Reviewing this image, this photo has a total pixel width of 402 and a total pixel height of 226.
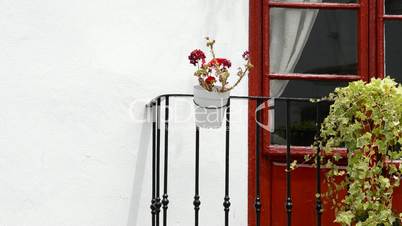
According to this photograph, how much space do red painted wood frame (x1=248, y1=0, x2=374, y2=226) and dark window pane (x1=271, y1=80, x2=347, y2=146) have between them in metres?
0.06

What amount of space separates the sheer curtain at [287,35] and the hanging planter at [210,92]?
785 millimetres

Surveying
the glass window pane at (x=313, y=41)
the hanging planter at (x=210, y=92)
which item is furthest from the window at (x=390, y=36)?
the hanging planter at (x=210, y=92)

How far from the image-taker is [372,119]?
4105 mm

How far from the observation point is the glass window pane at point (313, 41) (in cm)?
507

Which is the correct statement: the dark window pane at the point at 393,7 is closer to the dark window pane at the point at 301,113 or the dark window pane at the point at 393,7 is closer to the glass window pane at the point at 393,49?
Answer: the glass window pane at the point at 393,49

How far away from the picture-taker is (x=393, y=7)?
5164 mm

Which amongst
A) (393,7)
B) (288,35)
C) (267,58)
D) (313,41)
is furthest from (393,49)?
(267,58)

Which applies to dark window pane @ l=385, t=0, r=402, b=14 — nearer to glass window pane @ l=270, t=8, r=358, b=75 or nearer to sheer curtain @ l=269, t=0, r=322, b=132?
glass window pane @ l=270, t=8, r=358, b=75

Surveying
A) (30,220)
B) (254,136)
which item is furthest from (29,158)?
(254,136)

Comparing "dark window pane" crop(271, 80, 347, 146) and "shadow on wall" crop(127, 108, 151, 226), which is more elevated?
"dark window pane" crop(271, 80, 347, 146)

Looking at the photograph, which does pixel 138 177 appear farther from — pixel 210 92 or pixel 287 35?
pixel 287 35

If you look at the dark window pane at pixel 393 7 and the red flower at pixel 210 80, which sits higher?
the dark window pane at pixel 393 7

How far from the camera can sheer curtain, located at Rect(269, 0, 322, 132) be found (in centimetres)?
506

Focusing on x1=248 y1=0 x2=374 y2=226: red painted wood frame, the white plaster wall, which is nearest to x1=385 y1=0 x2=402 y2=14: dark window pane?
x1=248 y1=0 x2=374 y2=226: red painted wood frame
